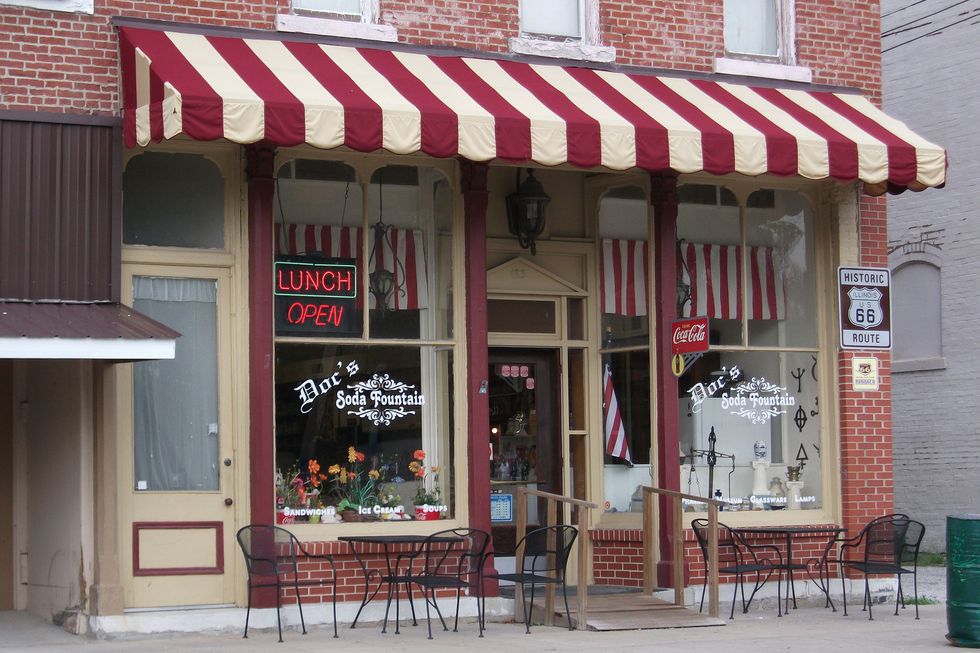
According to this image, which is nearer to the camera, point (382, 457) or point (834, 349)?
point (382, 457)

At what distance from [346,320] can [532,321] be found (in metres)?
2.22

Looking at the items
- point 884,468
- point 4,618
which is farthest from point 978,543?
point 4,618

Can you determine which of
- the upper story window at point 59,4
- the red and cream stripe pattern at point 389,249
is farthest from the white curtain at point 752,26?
the upper story window at point 59,4

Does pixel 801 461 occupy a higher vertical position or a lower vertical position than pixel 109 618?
higher


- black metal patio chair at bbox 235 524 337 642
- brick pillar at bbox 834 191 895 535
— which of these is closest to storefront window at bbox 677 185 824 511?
brick pillar at bbox 834 191 895 535

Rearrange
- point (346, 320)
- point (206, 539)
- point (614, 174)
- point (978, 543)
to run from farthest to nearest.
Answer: point (614, 174) → point (346, 320) → point (206, 539) → point (978, 543)

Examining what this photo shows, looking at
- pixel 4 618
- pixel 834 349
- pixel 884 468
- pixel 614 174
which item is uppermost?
pixel 614 174

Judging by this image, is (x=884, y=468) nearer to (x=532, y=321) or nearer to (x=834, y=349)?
(x=834, y=349)

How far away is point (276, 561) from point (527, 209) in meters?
4.00

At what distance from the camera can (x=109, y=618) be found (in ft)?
34.8

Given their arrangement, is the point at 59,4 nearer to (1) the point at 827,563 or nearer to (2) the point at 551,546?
(2) the point at 551,546

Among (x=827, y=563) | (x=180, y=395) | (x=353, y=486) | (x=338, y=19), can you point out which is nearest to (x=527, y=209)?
(x=338, y=19)

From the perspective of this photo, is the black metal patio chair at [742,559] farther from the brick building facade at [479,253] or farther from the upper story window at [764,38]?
the upper story window at [764,38]

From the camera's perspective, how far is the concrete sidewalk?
10.3m
